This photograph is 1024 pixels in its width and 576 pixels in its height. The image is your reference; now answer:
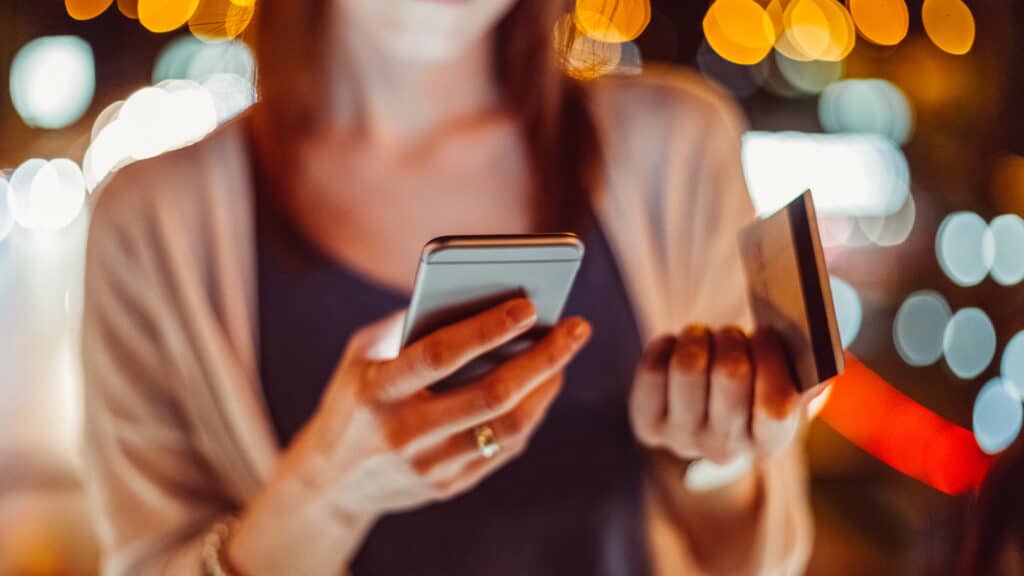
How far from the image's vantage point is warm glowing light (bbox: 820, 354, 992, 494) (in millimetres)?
1523

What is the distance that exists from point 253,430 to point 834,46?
29.1 inches

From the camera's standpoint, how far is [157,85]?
65 centimetres

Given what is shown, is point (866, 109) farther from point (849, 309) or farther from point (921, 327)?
point (921, 327)

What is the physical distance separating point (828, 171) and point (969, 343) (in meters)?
0.94

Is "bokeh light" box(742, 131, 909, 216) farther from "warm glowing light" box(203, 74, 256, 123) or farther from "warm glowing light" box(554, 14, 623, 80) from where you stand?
"warm glowing light" box(203, 74, 256, 123)

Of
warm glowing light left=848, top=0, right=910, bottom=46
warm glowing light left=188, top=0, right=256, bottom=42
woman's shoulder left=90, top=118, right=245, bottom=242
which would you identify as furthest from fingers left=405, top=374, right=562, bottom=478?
warm glowing light left=848, top=0, right=910, bottom=46

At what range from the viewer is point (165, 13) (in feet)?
2.10

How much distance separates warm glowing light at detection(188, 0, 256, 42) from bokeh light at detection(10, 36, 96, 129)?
0.31 feet

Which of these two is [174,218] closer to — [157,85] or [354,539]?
[157,85]

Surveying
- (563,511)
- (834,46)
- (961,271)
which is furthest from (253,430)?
(961,271)

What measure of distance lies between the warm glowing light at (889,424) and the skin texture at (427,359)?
1.07m

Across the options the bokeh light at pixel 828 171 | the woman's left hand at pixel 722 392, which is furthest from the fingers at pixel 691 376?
the bokeh light at pixel 828 171

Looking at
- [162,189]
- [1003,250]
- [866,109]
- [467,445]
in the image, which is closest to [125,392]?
[162,189]

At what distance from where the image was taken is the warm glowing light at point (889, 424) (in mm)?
1523
